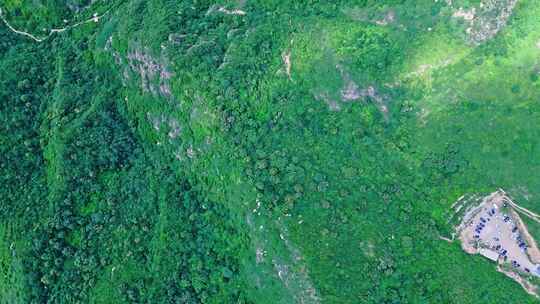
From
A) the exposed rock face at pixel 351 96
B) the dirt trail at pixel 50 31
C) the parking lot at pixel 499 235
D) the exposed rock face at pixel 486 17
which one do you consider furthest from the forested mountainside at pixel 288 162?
the dirt trail at pixel 50 31

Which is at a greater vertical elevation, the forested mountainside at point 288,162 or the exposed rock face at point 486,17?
the exposed rock face at point 486,17

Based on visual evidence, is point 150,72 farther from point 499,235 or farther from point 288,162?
point 499,235

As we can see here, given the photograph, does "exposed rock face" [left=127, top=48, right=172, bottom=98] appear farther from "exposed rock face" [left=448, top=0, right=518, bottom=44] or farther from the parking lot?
the parking lot

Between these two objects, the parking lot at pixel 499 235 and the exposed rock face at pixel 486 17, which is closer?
the parking lot at pixel 499 235

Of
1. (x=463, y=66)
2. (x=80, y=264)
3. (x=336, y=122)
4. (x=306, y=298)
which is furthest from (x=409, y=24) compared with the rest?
(x=80, y=264)

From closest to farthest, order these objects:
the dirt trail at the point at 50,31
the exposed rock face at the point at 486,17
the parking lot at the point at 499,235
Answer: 1. the parking lot at the point at 499,235
2. the exposed rock face at the point at 486,17
3. the dirt trail at the point at 50,31

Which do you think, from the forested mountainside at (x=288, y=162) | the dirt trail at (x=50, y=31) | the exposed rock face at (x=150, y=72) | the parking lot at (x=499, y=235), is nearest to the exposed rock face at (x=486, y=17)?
the forested mountainside at (x=288, y=162)

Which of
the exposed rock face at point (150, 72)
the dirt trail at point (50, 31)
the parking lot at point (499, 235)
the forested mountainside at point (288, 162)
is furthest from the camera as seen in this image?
the dirt trail at point (50, 31)

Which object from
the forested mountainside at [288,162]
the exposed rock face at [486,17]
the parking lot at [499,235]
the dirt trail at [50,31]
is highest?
the dirt trail at [50,31]

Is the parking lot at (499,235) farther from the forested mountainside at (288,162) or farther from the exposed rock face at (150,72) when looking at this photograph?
the exposed rock face at (150,72)
